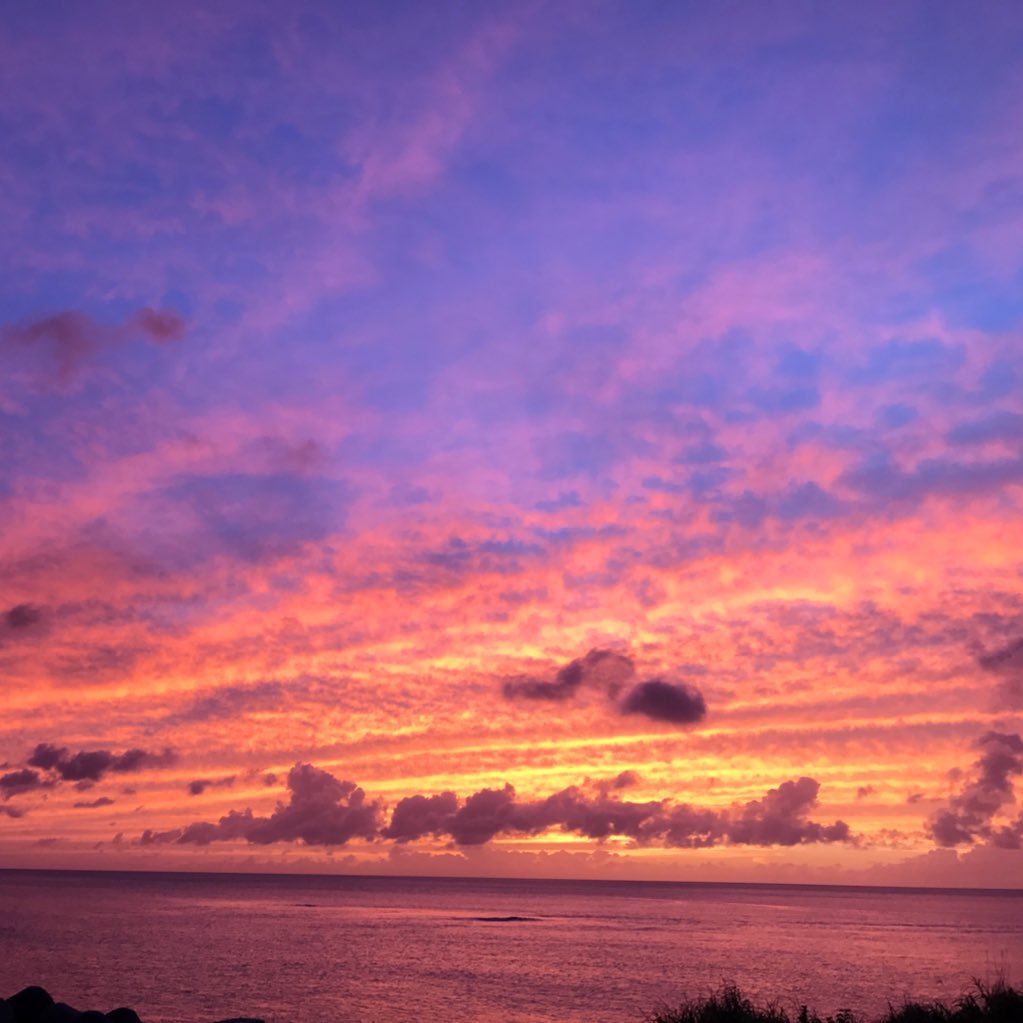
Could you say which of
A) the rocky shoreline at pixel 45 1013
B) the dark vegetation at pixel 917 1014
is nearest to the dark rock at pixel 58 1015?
the rocky shoreline at pixel 45 1013

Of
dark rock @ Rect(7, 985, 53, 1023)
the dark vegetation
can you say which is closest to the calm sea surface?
dark rock @ Rect(7, 985, 53, 1023)

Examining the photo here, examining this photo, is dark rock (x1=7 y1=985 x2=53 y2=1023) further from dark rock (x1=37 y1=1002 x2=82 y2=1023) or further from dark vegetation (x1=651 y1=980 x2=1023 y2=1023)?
dark vegetation (x1=651 y1=980 x2=1023 y2=1023)

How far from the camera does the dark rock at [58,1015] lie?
1267 inches

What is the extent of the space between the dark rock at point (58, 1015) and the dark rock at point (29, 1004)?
5.05 feet

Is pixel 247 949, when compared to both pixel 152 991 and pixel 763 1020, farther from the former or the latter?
pixel 763 1020

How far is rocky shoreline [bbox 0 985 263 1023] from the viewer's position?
106 feet

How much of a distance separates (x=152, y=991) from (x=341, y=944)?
50.1 metres

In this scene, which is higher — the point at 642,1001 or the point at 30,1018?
the point at 30,1018

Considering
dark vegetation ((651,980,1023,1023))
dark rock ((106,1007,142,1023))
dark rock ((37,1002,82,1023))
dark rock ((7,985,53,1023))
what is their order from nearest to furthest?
1. dark rock ((37,1002,82,1023))
2. dark vegetation ((651,980,1023,1023))
3. dark rock ((106,1007,142,1023))
4. dark rock ((7,985,53,1023))

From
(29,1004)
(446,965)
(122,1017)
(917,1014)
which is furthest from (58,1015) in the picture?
(446,965)

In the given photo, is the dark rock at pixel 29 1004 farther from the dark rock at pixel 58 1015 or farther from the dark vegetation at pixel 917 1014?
the dark vegetation at pixel 917 1014

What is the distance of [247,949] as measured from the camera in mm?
106562

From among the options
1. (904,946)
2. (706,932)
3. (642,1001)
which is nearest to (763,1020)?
(642,1001)

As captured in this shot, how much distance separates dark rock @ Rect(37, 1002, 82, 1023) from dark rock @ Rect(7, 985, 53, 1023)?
5.05 feet
